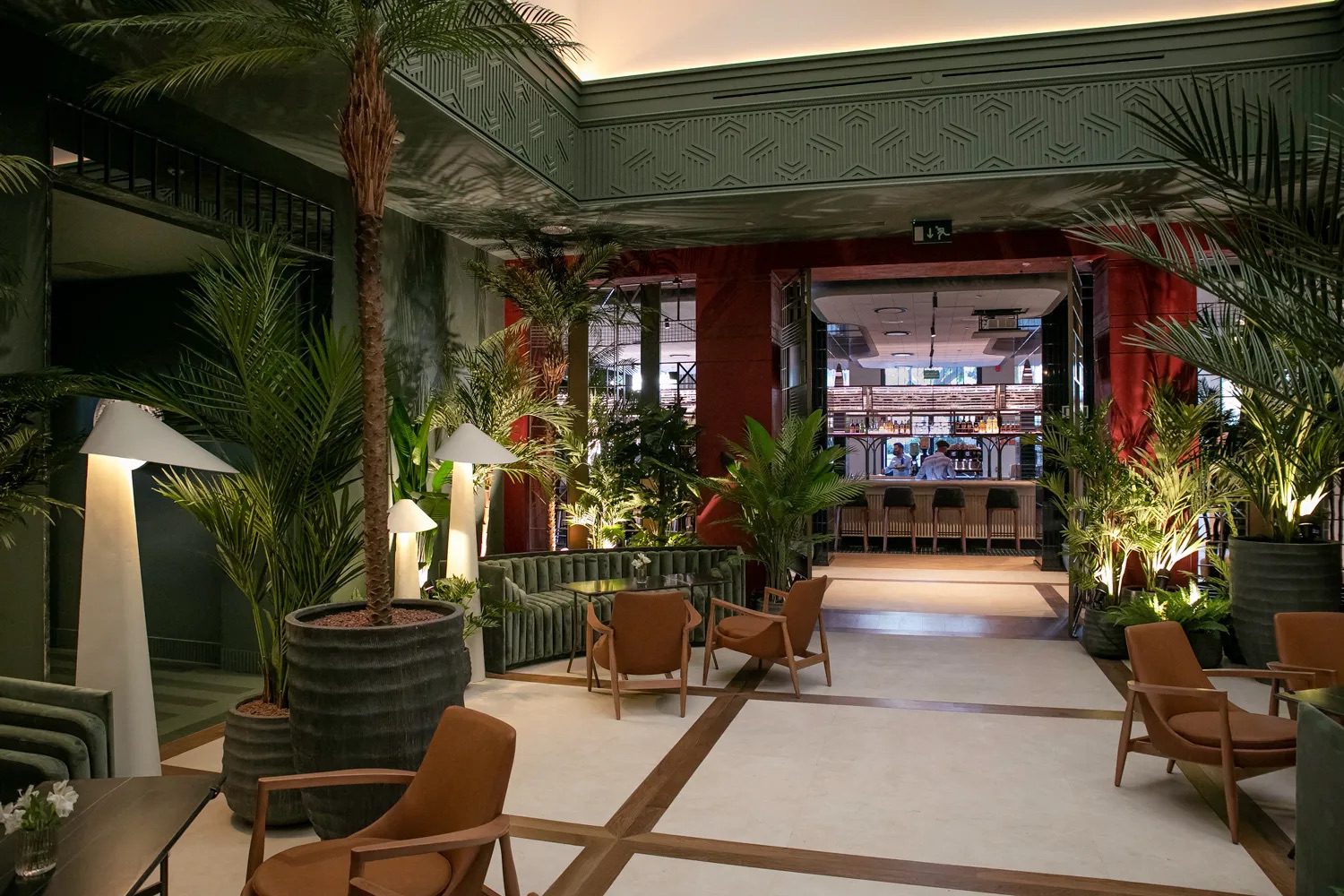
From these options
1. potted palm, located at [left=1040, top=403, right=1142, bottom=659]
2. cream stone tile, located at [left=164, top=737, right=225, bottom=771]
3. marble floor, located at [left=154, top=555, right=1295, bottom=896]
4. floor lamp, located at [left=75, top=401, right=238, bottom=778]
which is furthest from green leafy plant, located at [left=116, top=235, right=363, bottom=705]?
Answer: potted palm, located at [left=1040, top=403, right=1142, bottom=659]

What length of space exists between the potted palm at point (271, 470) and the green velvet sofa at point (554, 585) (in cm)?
211

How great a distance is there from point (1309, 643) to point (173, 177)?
634cm

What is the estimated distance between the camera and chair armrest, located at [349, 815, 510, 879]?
7.32 feet

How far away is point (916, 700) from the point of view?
5.85 metres

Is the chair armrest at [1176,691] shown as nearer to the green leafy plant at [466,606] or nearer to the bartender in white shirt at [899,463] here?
the green leafy plant at [466,606]

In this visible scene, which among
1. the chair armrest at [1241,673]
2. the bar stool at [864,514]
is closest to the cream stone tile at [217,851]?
the chair armrest at [1241,673]

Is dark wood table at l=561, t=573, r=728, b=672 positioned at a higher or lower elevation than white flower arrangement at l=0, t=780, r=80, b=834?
lower

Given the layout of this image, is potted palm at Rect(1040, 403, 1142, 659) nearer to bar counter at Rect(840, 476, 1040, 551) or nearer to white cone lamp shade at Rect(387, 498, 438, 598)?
white cone lamp shade at Rect(387, 498, 438, 598)

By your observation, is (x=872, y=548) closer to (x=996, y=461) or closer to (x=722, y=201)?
(x=996, y=461)

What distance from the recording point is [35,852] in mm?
2086

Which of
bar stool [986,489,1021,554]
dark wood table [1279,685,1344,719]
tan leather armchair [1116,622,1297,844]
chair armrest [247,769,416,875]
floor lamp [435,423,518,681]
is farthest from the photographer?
bar stool [986,489,1021,554]

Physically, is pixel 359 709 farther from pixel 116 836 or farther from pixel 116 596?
pixel 116 596

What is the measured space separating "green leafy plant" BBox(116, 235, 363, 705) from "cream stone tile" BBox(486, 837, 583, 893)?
1.26 metres

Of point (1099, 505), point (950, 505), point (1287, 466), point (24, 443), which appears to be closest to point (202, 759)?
point (24, 443)
